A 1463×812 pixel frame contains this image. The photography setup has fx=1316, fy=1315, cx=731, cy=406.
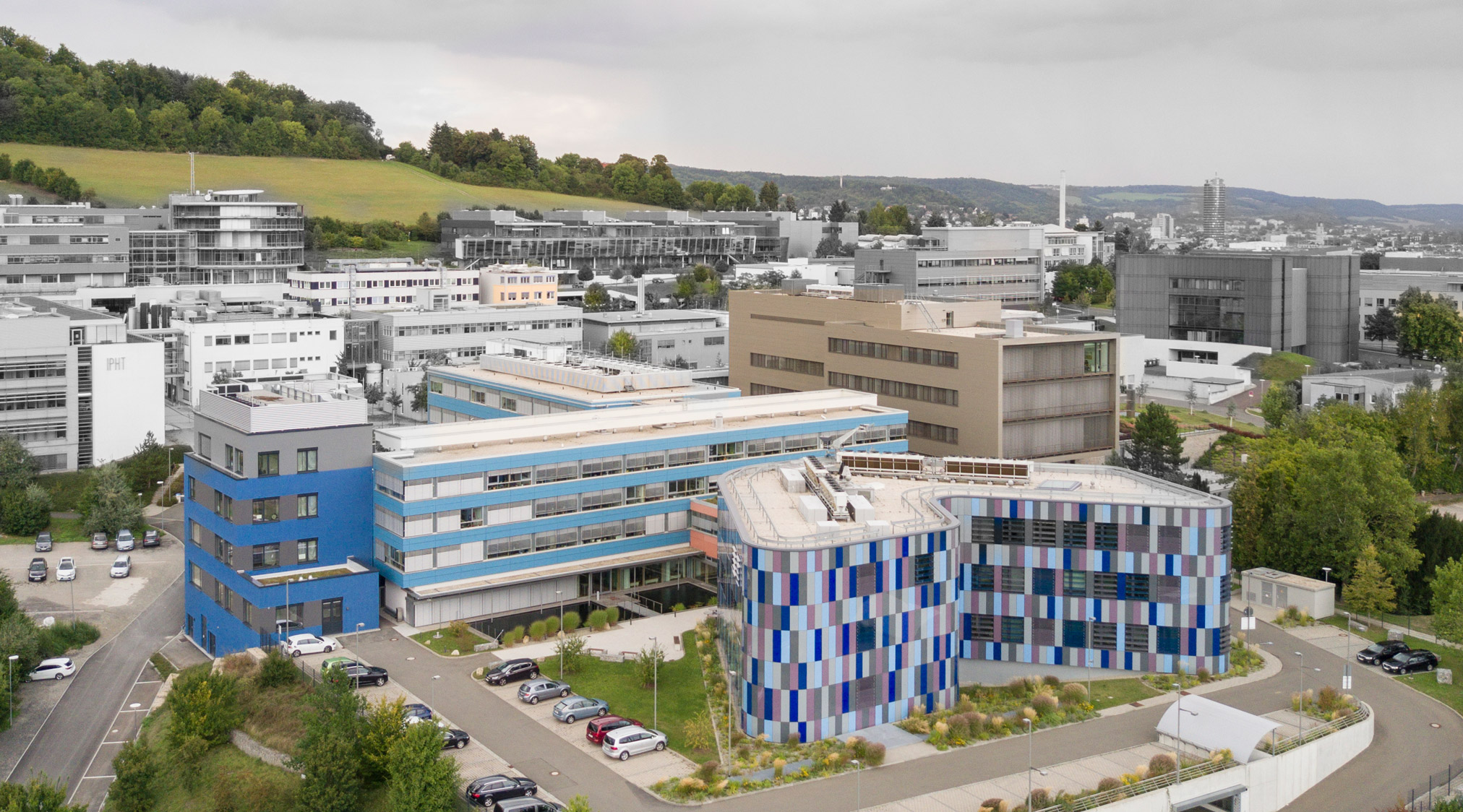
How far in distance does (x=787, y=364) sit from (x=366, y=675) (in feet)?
111

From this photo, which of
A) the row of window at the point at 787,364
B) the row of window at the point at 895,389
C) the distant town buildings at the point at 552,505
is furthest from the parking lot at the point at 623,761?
the row of window at the point at 787,364

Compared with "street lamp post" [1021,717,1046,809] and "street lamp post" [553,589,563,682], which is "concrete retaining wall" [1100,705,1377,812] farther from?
"street lamp post" [553,589,563,682]

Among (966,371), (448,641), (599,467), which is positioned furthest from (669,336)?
(448,641)

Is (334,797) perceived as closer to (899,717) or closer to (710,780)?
(710,780)

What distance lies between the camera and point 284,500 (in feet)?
129

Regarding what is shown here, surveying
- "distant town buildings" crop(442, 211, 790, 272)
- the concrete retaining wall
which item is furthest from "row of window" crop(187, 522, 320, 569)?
"distant town buildings" crop(442, 211, 790, 272)

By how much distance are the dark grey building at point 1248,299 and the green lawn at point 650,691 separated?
207ft

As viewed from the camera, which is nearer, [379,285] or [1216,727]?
[1216,727]

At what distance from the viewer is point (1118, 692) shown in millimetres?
34062

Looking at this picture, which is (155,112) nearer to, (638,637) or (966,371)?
(966,371)

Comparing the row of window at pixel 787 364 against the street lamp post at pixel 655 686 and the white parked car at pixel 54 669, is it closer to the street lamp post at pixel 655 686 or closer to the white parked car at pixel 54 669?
the street lamp post at pixel 655 686

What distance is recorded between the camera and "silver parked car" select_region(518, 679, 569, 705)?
33.0m

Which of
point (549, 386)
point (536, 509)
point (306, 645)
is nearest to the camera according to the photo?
point (306, 645)

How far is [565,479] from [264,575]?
937cm
